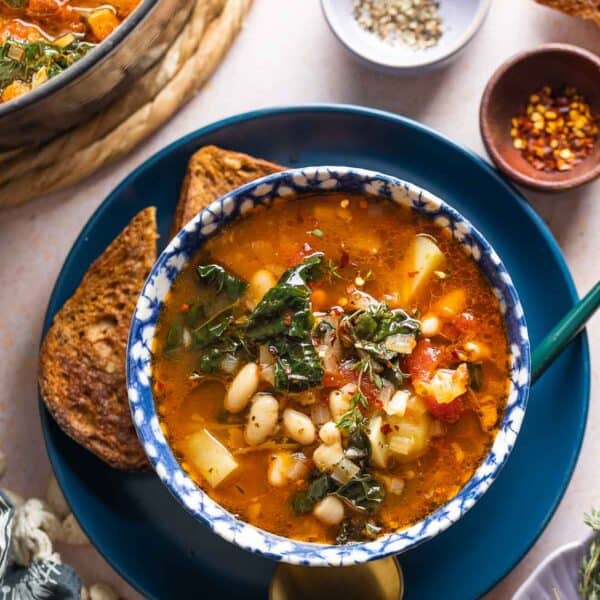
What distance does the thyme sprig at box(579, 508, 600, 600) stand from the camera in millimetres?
3219

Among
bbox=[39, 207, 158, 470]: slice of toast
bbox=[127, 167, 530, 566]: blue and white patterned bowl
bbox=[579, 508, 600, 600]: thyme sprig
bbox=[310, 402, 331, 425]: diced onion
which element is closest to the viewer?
bbox=[127, 167, 530, 566]: blue and white patterned bowl

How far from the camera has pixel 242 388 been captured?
2949 mm

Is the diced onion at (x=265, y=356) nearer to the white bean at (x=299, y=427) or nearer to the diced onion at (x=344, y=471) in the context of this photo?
the white bean at (x=299, y=427)

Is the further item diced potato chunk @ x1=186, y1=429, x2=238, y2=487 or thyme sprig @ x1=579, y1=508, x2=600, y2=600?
thyme sprig @ x1=579, y1=508, x2=600, y2=600

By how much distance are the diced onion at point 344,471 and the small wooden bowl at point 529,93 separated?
1.07 m

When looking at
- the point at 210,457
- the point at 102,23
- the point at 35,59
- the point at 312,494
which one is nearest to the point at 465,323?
the point at 312,494

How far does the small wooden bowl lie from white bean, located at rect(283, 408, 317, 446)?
105 centimetres

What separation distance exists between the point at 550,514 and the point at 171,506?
46.6 inches

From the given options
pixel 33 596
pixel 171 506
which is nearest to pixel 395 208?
pixel 171 506

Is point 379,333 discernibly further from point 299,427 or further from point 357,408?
point 299,427

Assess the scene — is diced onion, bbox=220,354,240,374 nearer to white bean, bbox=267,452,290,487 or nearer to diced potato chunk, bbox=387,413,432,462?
white bean, bbox=267,452,290,487

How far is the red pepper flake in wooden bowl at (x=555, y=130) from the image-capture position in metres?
3.48

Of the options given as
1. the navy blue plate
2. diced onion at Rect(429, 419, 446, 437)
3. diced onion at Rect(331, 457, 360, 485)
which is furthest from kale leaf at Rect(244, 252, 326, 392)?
the navy blue plate

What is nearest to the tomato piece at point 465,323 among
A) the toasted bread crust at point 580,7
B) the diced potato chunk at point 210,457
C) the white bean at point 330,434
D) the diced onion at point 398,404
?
the diced onion at point 398,404
